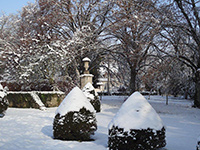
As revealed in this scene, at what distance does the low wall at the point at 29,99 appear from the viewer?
41.0ft

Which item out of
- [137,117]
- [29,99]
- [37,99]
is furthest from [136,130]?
[29,99]

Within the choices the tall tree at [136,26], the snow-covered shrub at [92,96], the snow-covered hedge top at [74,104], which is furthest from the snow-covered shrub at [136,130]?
the tall tree at [136,26]

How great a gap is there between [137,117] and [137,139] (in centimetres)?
45

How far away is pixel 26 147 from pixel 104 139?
2.02 meters

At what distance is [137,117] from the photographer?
14.6ft

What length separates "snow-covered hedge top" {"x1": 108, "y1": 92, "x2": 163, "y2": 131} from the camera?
432 cm

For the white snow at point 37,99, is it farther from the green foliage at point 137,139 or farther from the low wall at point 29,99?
the green foliage at point 137,139

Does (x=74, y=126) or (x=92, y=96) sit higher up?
(x=92, y=96)

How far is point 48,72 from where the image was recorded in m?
15.5

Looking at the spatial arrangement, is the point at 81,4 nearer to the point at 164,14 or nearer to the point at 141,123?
the point at 164,14

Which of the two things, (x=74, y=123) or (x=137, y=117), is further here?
(x=74, y=123)

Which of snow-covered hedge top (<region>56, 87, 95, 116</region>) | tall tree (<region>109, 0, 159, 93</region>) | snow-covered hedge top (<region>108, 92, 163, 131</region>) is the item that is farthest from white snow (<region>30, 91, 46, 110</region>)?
snow-covered hedge top (<region>108, 92, 163, 131</region>)

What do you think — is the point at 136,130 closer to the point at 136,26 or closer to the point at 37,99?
the point at 37,99

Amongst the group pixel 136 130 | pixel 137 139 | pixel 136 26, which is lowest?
pixel 137 139
